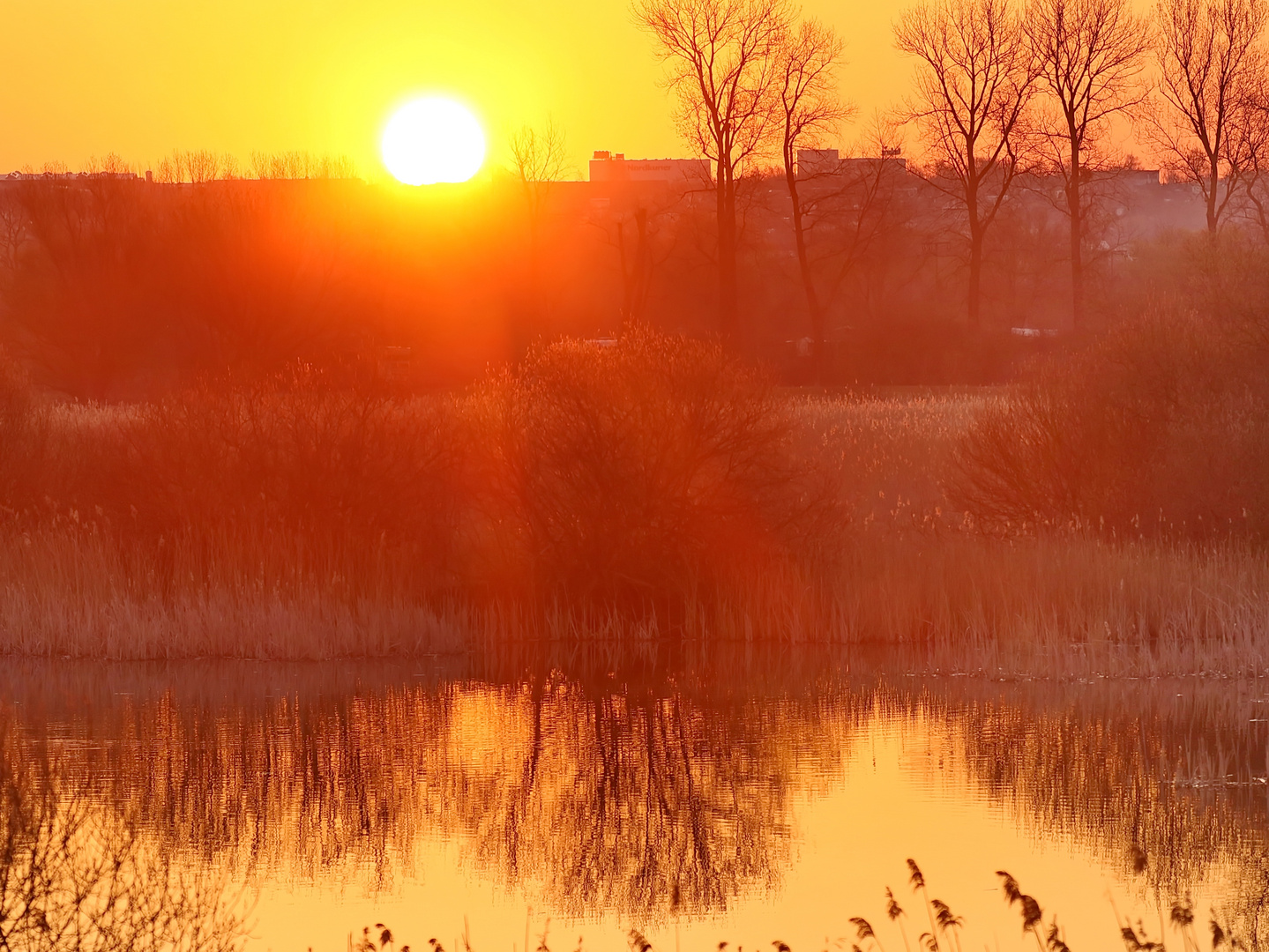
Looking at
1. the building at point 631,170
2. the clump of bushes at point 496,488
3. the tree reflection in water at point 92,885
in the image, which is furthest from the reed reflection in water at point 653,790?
the building at point 631,170

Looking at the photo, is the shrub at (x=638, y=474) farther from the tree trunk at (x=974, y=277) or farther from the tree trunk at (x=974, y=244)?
the tree trunk at (x=974, y=277)

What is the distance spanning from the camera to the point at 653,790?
39.7 ft

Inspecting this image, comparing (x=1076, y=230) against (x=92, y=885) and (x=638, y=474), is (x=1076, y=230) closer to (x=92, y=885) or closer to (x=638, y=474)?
(x=638, y=474)

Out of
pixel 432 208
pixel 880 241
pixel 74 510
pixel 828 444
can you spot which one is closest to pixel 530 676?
pixel 74 510

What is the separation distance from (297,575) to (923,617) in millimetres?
6382

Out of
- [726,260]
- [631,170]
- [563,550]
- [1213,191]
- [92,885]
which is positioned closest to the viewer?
[92,885]

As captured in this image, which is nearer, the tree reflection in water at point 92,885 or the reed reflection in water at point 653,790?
the tree reflection in water at point 92,885

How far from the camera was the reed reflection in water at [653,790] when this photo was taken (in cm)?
965

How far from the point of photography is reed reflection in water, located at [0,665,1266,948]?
9.65 metres

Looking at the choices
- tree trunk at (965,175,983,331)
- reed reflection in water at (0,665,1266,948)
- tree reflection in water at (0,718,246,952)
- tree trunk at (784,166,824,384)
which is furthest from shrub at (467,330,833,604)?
tree trunk at (965,175,983,331)

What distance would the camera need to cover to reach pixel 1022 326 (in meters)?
57.3

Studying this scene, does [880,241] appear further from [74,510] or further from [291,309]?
[74,510]

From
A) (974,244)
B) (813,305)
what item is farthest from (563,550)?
(974,244)

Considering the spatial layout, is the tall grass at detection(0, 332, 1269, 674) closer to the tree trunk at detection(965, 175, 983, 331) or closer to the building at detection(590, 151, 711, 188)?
the tree trunk at detection(965, 175, 983, 331)
